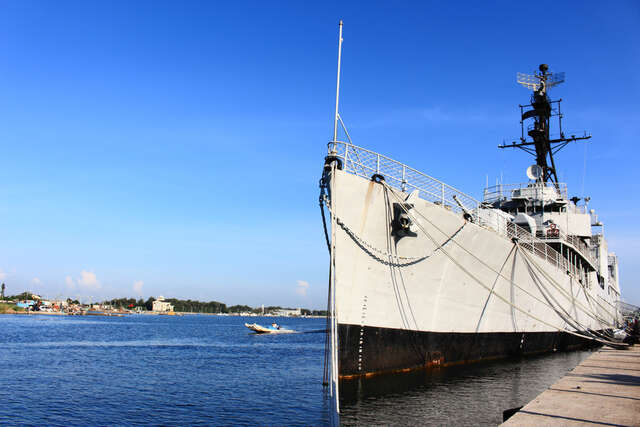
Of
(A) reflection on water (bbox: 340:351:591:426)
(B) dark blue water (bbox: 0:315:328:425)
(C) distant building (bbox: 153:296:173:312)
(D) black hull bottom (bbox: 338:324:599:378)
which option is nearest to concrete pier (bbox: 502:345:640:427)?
(A) reflection on water (bbox: 340:351:591:426)

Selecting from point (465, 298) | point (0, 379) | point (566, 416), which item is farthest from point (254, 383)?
point (566, 416)

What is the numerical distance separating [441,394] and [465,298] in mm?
4024

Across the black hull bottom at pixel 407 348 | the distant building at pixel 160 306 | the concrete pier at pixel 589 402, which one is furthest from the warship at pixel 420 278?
the distant building at pixel 160 306

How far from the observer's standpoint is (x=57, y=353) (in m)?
26.7

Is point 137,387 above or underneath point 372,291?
underneath

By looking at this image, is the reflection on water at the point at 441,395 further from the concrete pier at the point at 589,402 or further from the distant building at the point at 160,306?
the distant building at the point at 160,306

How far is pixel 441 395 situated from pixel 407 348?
6.03 feet

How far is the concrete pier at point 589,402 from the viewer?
6.32 meters

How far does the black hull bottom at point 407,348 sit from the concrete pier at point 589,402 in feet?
→ 14.7

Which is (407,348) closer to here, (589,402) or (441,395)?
(441,395)

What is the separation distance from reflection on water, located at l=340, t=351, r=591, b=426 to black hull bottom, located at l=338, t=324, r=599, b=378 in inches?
12.4

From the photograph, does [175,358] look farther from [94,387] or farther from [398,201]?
[398,201]

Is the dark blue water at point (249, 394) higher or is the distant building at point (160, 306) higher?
the dark blue water at point (249, 394)

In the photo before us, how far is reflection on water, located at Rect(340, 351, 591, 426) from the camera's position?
1041 centimetres
